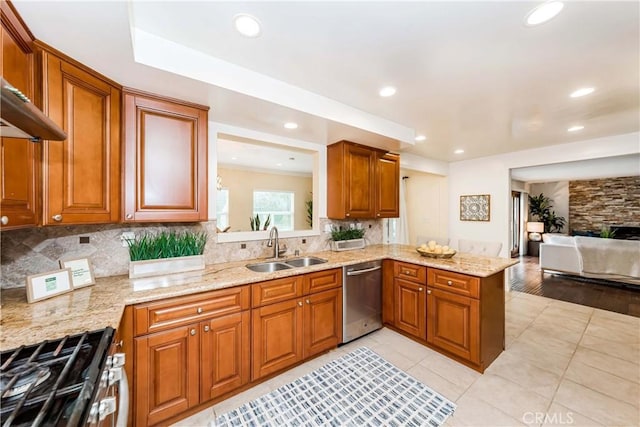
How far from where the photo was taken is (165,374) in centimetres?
159

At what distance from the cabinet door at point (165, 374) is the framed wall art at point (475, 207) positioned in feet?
16.5

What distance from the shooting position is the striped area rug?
1690mm

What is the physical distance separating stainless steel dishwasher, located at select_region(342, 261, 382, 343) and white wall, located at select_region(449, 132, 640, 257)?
306cm

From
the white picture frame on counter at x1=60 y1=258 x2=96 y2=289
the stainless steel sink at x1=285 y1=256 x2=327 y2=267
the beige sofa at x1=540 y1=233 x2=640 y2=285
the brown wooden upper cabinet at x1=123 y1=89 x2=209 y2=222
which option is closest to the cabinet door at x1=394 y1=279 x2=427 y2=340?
the stainless steel sink at x1=285 y1=256 x2=327 y2=267

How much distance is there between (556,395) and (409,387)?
3.68ft

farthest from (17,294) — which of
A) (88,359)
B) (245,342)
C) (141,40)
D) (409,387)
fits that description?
(409,387)

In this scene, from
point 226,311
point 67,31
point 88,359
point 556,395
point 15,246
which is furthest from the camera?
point 556,395

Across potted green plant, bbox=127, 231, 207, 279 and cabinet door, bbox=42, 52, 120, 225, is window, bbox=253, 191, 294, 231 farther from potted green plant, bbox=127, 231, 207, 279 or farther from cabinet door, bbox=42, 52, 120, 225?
cabinet door, bbox=42, 52, 120, 225

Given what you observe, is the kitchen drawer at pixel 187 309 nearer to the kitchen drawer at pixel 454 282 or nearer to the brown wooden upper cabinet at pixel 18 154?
the brown wooden upper cabinet at pixel 18 154

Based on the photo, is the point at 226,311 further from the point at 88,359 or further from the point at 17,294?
the point at 17,294

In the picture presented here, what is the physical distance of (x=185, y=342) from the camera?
64.7 inches

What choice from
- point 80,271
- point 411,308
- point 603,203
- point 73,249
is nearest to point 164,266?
point 80,271

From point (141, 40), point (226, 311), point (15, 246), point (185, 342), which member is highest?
point (141, 40)

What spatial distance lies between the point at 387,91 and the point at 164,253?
2314 millimetres
